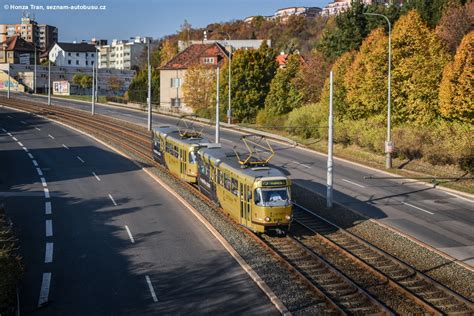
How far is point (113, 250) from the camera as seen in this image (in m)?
22.5

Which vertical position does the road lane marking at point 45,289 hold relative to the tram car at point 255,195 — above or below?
below

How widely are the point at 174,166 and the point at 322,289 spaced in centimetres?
1938

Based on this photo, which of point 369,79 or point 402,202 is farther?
point 369,79

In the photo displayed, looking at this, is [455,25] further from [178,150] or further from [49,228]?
[49,228]

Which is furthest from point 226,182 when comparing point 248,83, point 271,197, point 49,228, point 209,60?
point 209,60

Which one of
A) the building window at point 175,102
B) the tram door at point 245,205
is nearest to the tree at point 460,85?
the tram door at point 245,205

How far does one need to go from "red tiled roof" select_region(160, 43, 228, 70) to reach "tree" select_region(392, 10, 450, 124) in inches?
1766

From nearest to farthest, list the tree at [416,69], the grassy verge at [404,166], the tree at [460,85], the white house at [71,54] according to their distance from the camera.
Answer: the grassy verge at [404,166] < the tree at [460,85] < the tree at [416,69] < the white house at [71,54]

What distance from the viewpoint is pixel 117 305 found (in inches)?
672

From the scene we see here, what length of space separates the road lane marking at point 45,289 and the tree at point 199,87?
6103cm

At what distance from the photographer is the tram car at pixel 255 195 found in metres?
22.6

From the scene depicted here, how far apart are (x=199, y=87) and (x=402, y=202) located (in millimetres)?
52628

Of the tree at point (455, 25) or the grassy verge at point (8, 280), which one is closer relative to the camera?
the grassy verge at point (8, 280)

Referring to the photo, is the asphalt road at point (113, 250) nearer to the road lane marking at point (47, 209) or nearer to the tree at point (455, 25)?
the road lane marking at point (47, 209)
